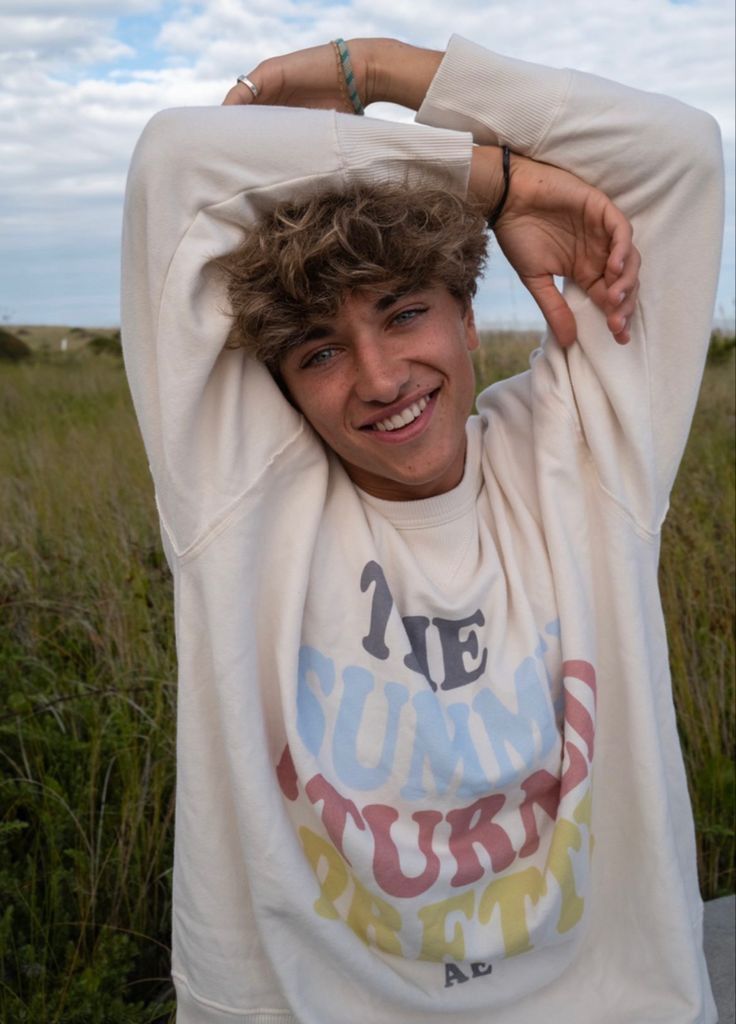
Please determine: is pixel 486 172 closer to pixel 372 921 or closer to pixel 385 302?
pixel 385 302

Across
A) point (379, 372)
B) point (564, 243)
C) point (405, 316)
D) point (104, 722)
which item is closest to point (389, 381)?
point (379, 372)

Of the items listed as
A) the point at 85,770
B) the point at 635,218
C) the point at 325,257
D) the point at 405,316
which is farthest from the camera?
the point at 85,770

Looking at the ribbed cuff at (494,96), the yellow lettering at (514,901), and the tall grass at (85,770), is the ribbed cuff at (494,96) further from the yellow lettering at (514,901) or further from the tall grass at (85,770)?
the tall grass at (85,770)

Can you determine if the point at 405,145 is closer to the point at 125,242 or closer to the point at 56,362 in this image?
the point at 125,242

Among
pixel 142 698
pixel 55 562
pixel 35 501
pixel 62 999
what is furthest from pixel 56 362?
pixel 62 999

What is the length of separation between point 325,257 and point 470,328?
0.43 metres

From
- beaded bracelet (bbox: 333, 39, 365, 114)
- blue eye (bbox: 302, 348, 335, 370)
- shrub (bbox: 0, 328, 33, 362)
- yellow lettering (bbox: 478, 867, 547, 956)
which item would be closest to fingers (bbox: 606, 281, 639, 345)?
blue eye (bbox: 302, 348, 335, 370)

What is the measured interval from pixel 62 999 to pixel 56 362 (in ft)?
31.9

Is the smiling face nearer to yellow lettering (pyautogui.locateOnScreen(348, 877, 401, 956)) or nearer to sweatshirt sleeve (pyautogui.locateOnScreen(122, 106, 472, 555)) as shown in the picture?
sweatshirt sleeve (pyautogui.locateOnScreen(122, 106, 472, 555))

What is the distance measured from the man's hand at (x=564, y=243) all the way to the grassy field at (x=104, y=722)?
4.94ft

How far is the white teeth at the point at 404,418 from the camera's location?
6.31 feet

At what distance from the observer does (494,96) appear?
2.05 meters

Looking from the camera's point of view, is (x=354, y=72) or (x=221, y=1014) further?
(x=354, y=72)

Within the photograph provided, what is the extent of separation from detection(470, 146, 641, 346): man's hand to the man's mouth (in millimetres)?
337
